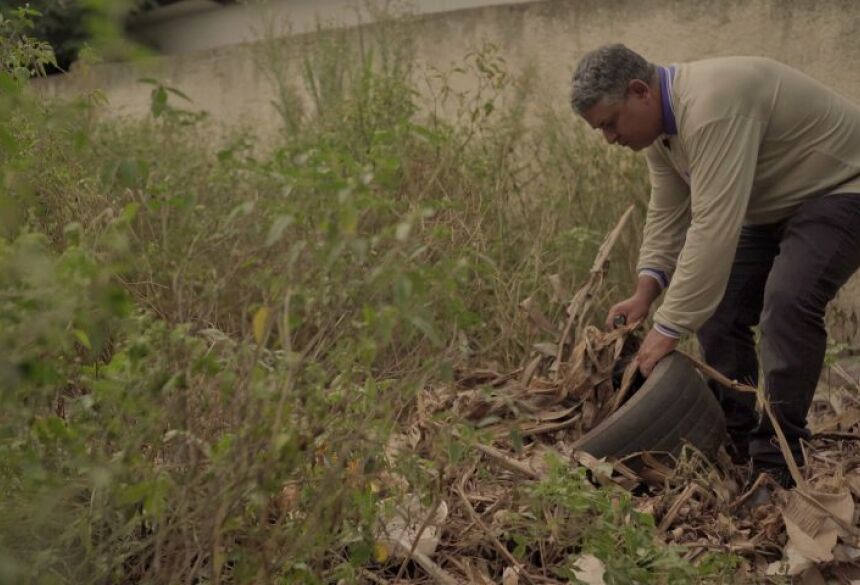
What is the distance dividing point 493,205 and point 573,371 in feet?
6.68

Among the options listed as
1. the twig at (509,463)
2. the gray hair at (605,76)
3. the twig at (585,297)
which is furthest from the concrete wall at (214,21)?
the twig at (509,463)

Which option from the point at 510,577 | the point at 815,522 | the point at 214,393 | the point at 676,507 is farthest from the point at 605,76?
the point at 214,393

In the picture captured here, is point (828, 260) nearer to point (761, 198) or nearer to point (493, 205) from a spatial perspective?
point (761, 198)

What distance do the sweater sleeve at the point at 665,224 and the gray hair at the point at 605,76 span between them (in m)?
0.58

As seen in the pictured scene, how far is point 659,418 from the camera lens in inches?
175

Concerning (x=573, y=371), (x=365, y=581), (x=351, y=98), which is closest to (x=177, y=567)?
(x=365, y=581)

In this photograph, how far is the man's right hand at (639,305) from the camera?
16.1 ft

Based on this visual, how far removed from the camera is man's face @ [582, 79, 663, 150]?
4465 millimetres

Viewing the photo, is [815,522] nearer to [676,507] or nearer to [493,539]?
[676,507]

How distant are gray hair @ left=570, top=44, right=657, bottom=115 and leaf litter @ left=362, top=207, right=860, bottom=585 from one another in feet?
2.55

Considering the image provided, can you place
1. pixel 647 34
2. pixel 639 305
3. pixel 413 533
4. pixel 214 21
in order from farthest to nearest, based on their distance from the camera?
pixel 214 21, pixel 647 34, pixel 639 305, pixel 413 533

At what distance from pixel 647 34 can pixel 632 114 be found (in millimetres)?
3352

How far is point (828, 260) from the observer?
4426 mm

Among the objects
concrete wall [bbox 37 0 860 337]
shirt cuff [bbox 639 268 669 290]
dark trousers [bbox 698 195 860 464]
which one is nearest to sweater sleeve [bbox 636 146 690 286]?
shirt cuff [bbox 639 268 669 290]
